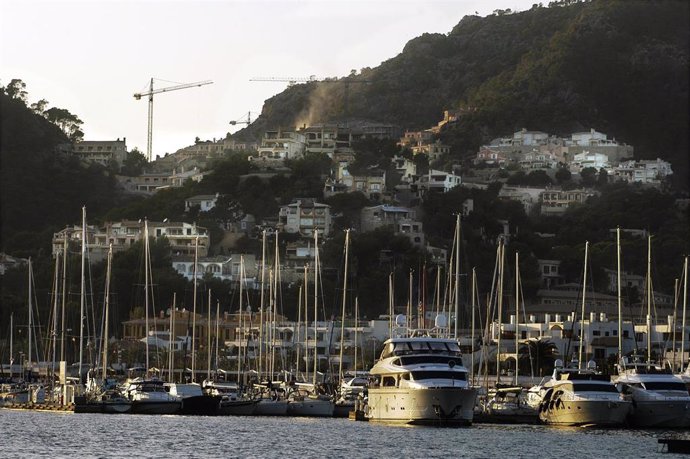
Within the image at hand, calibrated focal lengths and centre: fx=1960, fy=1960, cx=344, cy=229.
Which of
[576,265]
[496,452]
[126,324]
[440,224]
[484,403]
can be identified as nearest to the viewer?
[496,452]

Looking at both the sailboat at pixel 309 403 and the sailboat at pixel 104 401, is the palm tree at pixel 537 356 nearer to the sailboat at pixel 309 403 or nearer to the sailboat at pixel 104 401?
the sailboat at pixel 309 403

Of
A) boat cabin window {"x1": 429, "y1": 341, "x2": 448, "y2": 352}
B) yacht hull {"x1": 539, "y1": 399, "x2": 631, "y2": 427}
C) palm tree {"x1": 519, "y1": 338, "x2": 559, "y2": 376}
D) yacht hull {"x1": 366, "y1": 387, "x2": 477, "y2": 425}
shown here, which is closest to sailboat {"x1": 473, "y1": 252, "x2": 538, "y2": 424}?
yacht hull {"x1": 539, "y1": 399, "x2": 631, "y2": 427}

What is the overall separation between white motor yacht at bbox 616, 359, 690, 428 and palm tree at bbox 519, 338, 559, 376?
27411mm

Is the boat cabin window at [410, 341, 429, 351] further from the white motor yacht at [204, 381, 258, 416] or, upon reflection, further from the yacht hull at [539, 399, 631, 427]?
the white motor yacht at [204, 381, 258, 416]

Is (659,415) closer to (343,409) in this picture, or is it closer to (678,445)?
(678,445)

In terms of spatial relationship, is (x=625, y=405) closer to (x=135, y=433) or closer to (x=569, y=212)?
(x=135, y=433)

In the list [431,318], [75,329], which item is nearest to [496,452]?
[431,318]

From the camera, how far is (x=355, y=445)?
66.5m

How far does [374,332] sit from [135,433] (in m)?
56.1

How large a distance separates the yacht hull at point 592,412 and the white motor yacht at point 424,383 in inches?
160

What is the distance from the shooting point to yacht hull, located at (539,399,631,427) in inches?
2926

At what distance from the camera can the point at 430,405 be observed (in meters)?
72.4

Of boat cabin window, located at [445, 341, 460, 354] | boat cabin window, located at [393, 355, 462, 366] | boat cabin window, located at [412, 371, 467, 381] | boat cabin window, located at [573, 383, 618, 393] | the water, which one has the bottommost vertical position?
the water

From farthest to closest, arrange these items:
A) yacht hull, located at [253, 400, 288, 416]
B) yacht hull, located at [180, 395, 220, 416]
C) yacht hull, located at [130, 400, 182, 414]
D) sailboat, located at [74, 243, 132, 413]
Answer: yacht hull, located at [253, 400, 288, 416] < yacht hull, located at [180, 395, 220, 416] < sailboat, located at [74, 243, 132, 413] < yacht hull, located at [130, 400, 182, 414]
